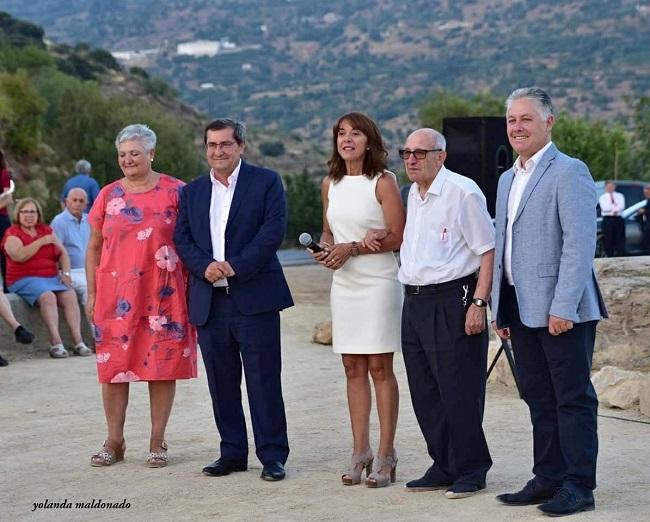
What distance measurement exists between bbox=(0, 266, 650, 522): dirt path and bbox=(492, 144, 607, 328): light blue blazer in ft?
2.75

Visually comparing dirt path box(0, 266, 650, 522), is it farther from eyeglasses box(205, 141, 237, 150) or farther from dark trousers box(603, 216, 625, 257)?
dark trousers box(603, 216, 625, 257)

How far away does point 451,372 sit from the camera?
5.87 metres

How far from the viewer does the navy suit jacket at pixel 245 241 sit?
21.3 ft

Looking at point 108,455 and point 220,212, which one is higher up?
point 220,212

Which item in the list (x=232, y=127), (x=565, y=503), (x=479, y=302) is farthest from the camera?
(x=232, y=127)

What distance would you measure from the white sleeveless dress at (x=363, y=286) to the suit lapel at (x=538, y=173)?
0.89m

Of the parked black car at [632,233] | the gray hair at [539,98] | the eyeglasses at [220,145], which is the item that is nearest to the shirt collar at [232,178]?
the eyeglasses at [220,145]

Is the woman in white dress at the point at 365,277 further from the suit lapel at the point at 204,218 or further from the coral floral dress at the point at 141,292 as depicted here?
the coral floral dress at the point at 141,292

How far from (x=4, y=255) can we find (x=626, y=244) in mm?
14714

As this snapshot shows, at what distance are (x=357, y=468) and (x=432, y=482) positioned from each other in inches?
16.1

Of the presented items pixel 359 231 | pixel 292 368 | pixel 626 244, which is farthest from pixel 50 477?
pixel 626 244

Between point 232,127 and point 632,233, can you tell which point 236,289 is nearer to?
point 232,127

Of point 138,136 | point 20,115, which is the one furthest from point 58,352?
point 20,115

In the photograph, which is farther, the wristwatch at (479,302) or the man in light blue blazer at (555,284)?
the wristwatch at (479,302)
